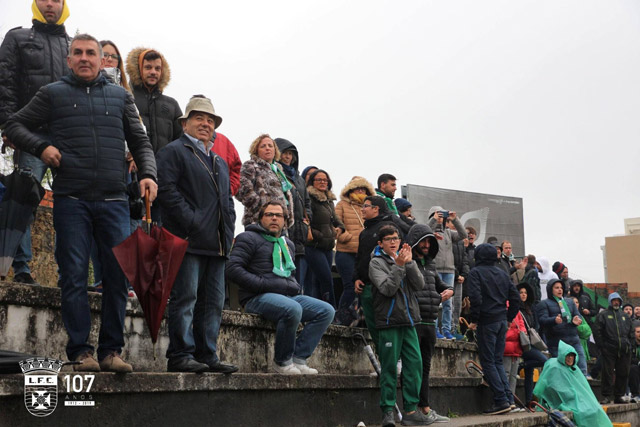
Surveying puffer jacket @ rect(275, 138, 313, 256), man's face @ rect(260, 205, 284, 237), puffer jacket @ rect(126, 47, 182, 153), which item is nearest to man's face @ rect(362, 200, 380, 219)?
puffer jacket @ rect(275, 138, 313, 256)

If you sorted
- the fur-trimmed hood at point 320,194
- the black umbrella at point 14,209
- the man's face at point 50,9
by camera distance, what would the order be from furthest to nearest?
the fur-trimmed hood at point 320,194 < the man's face at point 50,9 < the black umbrella at point 14,209

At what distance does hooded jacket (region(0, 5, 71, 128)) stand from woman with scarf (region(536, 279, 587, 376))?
10287mm

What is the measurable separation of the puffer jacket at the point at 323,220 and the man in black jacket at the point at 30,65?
3841mm

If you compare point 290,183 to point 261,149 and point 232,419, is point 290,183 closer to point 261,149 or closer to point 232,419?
point 261,149

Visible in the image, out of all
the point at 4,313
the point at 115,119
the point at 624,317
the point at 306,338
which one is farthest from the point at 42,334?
the point at 624,317

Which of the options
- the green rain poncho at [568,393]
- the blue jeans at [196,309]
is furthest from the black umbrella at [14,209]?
the green rain poncho at [568,393]

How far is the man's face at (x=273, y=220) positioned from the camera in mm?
7418

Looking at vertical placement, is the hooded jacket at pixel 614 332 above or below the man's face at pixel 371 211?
below

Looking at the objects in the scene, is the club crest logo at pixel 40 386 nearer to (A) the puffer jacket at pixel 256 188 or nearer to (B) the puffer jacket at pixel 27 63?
(B) the puffer jacket at pixel 27 63

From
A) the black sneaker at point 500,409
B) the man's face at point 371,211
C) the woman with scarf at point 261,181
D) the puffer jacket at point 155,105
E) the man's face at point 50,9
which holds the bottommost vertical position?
the black sneaker at point 500,409

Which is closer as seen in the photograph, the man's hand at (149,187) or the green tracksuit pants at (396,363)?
the man's hand at (149,187)

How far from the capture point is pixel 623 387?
16438 millimetres

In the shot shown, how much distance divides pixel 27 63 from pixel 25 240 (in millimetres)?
1449

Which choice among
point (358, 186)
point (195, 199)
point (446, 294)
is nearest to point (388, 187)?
point (358, 186)
